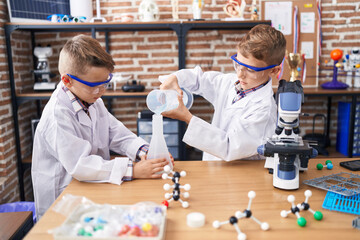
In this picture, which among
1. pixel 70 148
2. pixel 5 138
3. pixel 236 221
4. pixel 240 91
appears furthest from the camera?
pixel 5 138

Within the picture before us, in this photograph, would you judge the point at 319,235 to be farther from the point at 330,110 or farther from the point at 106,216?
the point at 330,110

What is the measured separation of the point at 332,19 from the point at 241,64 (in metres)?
2.51

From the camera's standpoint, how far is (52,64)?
3.41 metres

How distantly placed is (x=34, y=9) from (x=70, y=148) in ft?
7.61

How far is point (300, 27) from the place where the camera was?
3.36 m

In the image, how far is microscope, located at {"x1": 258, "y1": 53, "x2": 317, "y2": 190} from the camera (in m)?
1.09

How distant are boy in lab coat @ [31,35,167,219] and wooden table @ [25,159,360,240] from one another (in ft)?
0.18

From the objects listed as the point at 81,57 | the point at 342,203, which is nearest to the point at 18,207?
the point at 81,57

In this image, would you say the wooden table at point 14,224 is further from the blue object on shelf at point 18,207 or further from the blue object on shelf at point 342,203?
the blue object on shelf at point 342,203

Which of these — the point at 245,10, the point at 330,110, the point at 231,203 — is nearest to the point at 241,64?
the point at 231,203

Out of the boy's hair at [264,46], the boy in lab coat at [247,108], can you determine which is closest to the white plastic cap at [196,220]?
the boy in lab coat at [247,108]

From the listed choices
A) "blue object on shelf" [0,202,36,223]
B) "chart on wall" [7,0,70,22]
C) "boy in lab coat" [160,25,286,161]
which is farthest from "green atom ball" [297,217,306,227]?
"chart on wall" [7,0,70,22]

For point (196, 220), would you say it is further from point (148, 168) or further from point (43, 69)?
point (43, 69)

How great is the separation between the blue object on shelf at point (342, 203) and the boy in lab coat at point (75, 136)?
63cm
